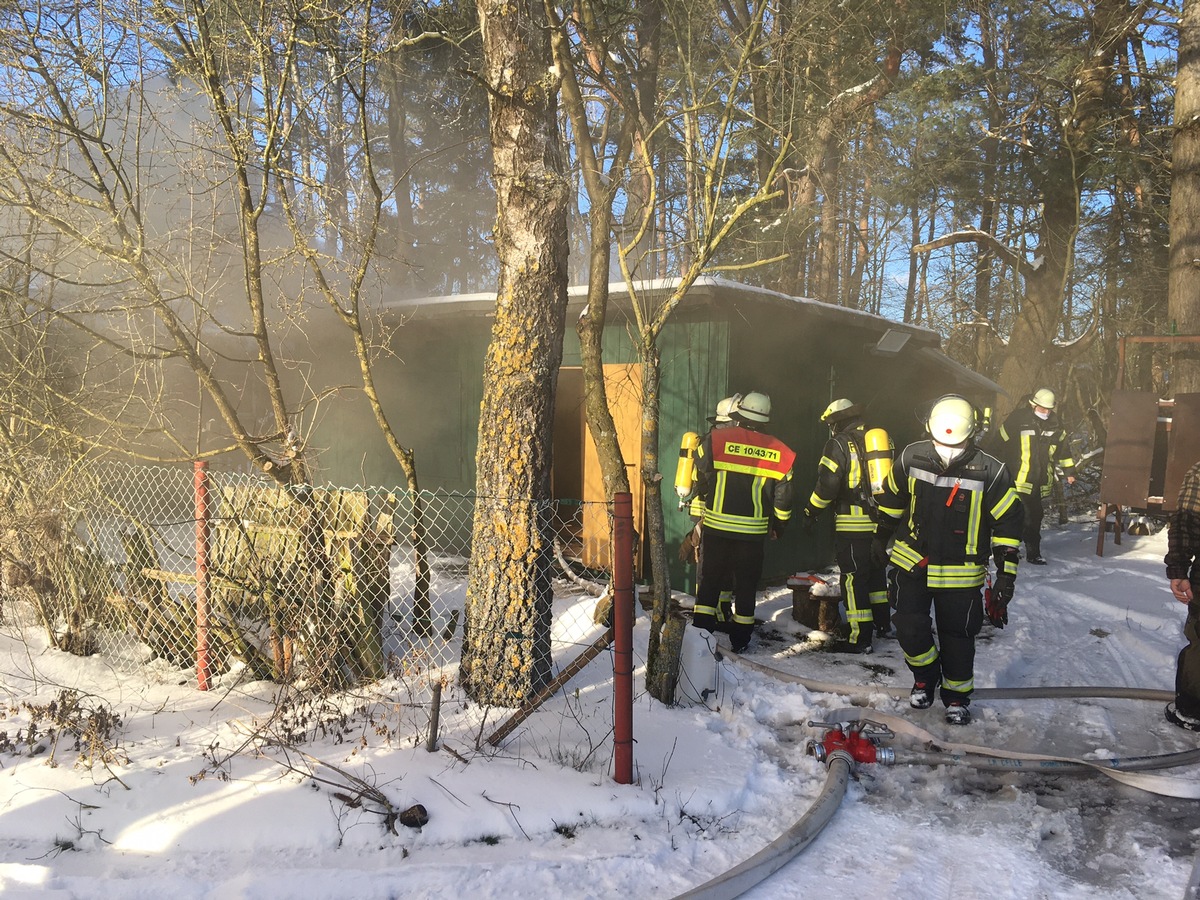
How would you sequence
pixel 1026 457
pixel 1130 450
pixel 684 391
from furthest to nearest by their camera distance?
1. pixel 1130 450
2. pixel 1026 457
3. pixel 684 391

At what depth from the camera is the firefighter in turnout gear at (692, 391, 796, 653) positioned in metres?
5.52

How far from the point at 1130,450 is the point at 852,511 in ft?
17.7

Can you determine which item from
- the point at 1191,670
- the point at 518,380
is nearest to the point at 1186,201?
the point at 1191,670

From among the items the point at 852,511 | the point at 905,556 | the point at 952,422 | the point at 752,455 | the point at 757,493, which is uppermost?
the point at 952,422

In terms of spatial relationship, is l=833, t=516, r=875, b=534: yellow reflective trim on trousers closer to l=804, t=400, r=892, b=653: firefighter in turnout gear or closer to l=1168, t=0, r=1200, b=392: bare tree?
l=804, t=400, r=892, b=653: firefighter in turnout gear

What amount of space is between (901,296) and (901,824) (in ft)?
84.6

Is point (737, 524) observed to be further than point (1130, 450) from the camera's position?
No

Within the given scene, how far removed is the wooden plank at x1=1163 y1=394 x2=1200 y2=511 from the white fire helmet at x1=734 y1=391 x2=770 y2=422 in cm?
609

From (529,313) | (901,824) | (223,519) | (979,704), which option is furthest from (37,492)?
(979,704)

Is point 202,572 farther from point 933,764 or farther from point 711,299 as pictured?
point 711,299

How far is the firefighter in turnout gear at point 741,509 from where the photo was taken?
5.52 metres

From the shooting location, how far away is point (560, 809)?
317cm

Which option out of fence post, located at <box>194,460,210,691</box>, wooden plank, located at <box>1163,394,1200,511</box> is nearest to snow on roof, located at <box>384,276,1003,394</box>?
wooden plank, located at <box>1163,394,1200,511</box>

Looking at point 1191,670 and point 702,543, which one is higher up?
point 702,543
